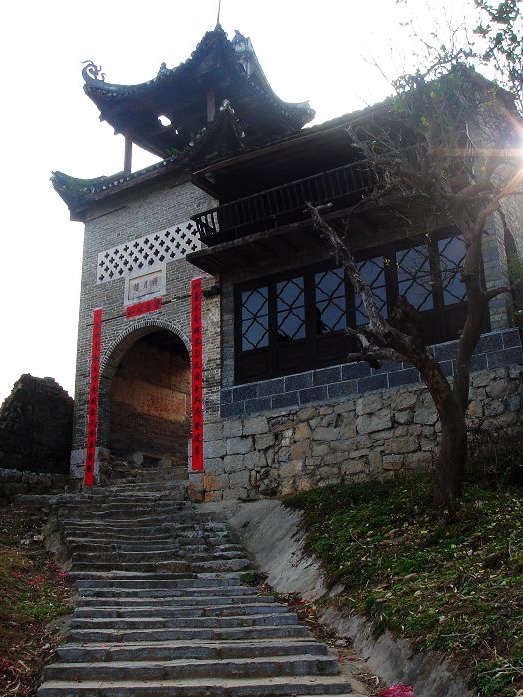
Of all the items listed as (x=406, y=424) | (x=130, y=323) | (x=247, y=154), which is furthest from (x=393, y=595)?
(x=130, y=323)

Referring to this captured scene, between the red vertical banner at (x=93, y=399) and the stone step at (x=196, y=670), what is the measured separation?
8528 millimetres

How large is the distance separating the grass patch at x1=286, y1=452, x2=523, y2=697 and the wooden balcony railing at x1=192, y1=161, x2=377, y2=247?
477cm

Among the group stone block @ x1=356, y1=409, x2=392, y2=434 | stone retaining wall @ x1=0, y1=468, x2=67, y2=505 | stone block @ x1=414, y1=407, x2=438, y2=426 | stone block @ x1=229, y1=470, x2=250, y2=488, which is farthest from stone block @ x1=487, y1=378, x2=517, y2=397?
stone retaining wall @ x1=0, y1=468, x2=67, y2=505

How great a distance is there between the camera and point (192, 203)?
14789 millimetres

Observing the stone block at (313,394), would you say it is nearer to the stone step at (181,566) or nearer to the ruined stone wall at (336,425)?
the ruined stone wall at (336,425)

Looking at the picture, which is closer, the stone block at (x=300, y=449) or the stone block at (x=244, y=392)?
the stone block at (x=300, y=449)

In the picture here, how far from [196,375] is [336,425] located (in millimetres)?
3223

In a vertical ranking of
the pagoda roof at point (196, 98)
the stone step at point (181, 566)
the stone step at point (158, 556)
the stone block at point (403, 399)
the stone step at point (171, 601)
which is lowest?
the stone step at point (171, 601)

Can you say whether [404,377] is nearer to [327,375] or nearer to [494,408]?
[327,375]

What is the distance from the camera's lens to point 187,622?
7.09 m

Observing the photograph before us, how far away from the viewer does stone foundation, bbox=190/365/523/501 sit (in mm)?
10070

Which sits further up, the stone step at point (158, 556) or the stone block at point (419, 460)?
the stone block at point (419, 460)

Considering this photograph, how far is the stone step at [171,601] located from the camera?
7750 mm

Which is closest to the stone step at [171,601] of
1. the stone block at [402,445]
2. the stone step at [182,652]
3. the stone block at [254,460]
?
the stone step at [182,652]
